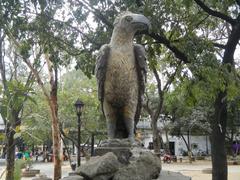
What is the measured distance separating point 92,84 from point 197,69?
79.3 ft

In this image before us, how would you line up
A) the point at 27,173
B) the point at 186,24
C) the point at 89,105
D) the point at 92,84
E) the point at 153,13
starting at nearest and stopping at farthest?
1. the point at 153,13
2. the point at 186,24
3. the point at 27,173
4. the point at 89,105
5. the point at 92,84

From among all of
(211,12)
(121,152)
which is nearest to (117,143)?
(121,152)

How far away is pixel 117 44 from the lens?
534 centimetres

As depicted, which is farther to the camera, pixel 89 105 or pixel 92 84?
pixel 92 84

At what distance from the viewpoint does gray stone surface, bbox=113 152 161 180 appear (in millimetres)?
4898

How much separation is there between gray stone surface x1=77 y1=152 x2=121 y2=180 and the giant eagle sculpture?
0.50 metres

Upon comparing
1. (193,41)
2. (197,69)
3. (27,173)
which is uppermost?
(193,41)

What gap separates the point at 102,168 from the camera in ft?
15.9

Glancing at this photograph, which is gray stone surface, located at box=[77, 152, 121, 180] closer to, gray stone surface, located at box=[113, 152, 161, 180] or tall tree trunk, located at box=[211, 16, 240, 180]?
gray stone surface, located at box=[113, 152, 161, 180]

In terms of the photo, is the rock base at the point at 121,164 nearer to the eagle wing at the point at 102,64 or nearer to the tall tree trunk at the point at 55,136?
the eagle wing at the point at 102,64

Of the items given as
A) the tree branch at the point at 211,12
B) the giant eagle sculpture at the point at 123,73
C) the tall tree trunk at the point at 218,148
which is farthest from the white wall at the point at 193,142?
the giant eagle sculpture at the point at 123,73

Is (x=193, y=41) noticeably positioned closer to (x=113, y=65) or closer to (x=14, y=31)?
(x=14, y=31)

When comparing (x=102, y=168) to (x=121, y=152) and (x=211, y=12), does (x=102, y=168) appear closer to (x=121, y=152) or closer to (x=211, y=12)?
(x=121, y=152)

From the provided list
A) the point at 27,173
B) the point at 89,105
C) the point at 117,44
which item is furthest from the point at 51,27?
the point at 89,105
